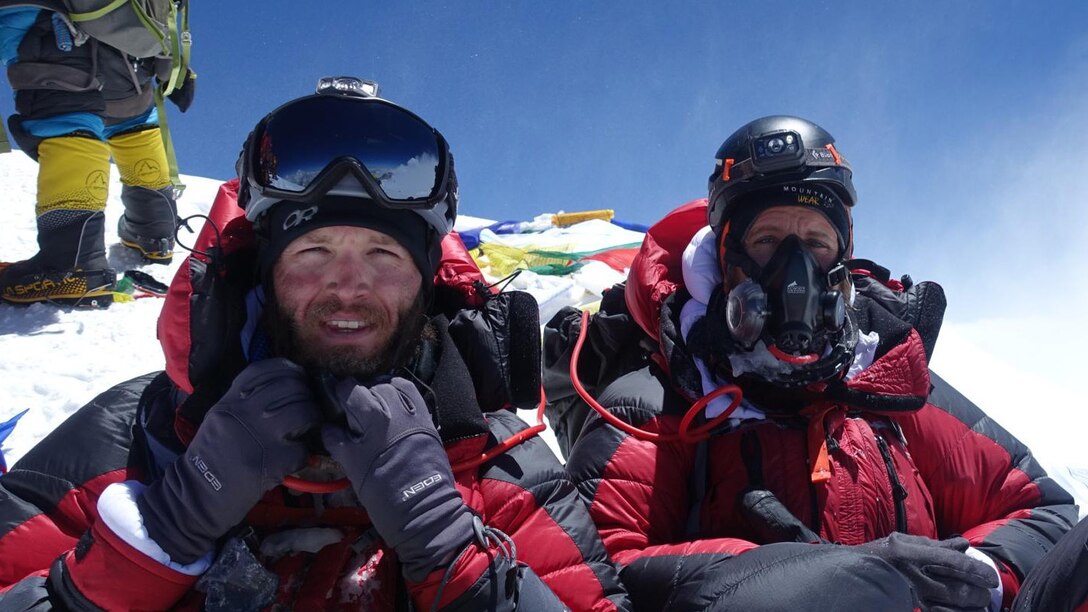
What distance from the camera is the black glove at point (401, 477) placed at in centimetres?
158

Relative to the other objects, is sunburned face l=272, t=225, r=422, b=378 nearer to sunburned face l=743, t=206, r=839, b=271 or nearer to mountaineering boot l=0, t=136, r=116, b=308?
sunburned face l=743, t=206, r=839, b=271

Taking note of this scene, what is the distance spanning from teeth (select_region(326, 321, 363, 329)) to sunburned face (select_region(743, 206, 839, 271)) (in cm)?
139

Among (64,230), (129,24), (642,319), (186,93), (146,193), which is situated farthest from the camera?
(186,93)

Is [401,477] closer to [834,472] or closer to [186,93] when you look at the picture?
[834,472]

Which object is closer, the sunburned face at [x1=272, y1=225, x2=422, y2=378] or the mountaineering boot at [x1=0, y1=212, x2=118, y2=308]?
the sunburned face at [x1=272, y1=225, x2=422, y2=378]

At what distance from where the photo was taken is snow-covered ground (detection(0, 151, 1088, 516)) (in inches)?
128

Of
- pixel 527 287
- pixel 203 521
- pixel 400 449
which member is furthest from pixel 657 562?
pixel 527 287

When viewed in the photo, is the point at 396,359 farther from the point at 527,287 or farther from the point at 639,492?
the point at 527,287

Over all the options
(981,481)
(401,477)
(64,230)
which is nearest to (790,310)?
(981,481)

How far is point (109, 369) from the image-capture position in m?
3.61

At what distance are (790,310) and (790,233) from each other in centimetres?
36

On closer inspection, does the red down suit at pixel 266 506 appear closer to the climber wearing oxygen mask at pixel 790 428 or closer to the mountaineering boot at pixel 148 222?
the climber wearing oxygen mask at pixel 790 428

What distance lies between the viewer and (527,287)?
6.14 meters

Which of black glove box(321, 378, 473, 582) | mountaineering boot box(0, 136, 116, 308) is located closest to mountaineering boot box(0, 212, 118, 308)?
mountaineering boot box(0, 136, 116, 308)
